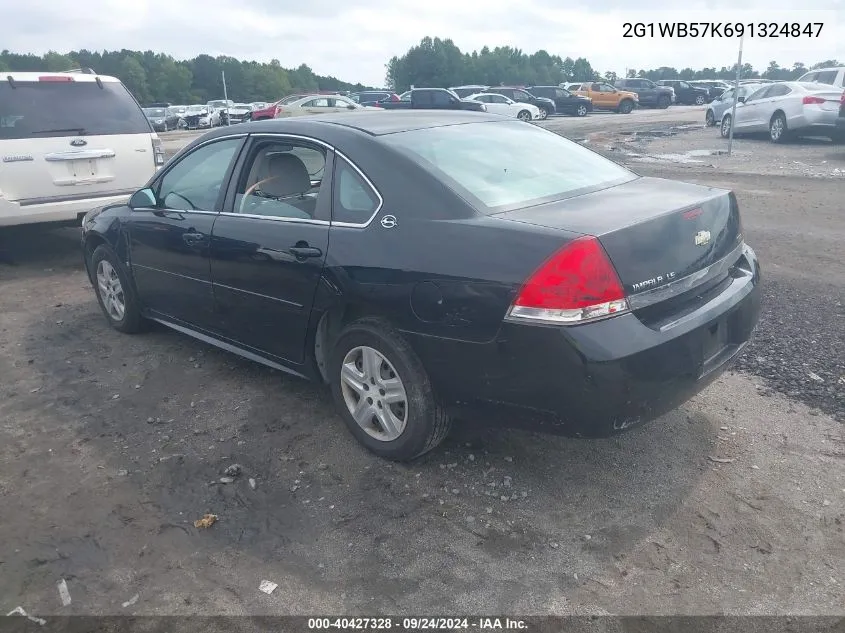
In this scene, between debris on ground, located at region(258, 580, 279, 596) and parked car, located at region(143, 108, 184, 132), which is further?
parked car, located at region(143, 108, 184, 132)

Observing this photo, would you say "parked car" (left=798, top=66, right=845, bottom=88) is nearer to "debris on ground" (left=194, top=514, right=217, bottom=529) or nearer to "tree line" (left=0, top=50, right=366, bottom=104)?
"debris on ground" (left=194, top=514, right=217, bottom=529)

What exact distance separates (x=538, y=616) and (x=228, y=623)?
1.11 metres

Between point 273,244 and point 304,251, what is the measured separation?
0.27 meters

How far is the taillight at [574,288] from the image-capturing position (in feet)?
9.59

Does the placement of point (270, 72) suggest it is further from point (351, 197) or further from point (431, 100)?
point (351, 197)

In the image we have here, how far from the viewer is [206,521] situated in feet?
10.7

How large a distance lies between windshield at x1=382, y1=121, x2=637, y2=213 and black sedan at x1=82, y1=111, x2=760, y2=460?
0.01m

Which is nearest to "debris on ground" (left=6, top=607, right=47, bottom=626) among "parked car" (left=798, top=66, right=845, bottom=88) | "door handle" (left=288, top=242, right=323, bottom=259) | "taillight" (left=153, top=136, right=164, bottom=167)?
"door handle" (left=288, top=242, right=323, bottom=259)

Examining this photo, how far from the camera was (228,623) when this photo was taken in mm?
2658

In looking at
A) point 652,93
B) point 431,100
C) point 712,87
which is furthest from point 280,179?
point 712,87

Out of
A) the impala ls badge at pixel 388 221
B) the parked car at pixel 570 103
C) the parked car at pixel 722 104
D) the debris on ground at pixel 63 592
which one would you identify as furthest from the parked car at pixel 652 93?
the debris on ground at pixel 63 592

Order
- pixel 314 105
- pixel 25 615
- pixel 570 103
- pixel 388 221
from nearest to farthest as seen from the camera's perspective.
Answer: pixel 25 615, pixel 388 221, pixel 314 105, pixel 570 103

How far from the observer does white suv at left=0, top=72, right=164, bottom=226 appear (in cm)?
727

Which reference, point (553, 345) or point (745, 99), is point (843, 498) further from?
point (745, 99)
